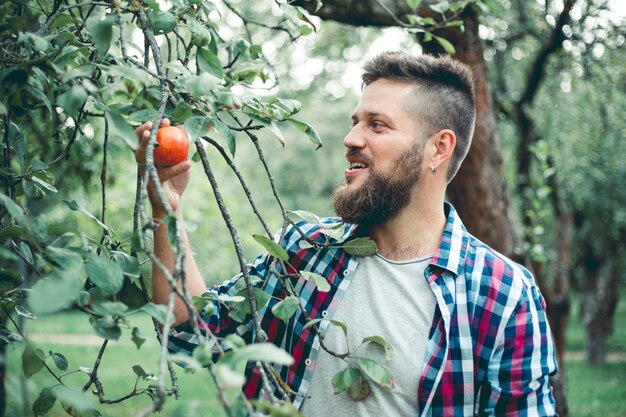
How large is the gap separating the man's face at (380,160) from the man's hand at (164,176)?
596 millimetres

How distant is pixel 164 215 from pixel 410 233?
92 centimetres

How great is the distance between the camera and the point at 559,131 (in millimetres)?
10898

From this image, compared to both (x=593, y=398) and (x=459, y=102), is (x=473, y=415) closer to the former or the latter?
(x=459, y=102)

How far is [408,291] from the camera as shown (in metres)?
1.99

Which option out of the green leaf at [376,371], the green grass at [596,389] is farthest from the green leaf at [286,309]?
the green grass at [596,389]

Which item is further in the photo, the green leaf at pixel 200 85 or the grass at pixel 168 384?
the grass at pixel 168 384

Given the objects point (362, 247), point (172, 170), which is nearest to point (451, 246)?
point (362, 247)

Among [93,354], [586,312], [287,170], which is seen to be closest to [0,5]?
[93,354]

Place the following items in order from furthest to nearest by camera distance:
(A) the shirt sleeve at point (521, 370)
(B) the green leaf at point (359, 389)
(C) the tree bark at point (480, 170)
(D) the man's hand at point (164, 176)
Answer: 1. (C) the tree bark at point (480, 170)
2. (A) the shirt sleeve at point (521, 370)
3. (B) the green leaf at point (359, 389)
4. (D) the man's hand at point (164, 176)

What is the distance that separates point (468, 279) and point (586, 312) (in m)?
15.2

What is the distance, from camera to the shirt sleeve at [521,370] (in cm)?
181

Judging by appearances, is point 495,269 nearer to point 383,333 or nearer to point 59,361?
point 383,333

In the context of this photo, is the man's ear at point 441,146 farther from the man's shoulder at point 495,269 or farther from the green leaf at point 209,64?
the green leaf at point 209,64

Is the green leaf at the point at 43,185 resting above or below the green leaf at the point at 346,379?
above
